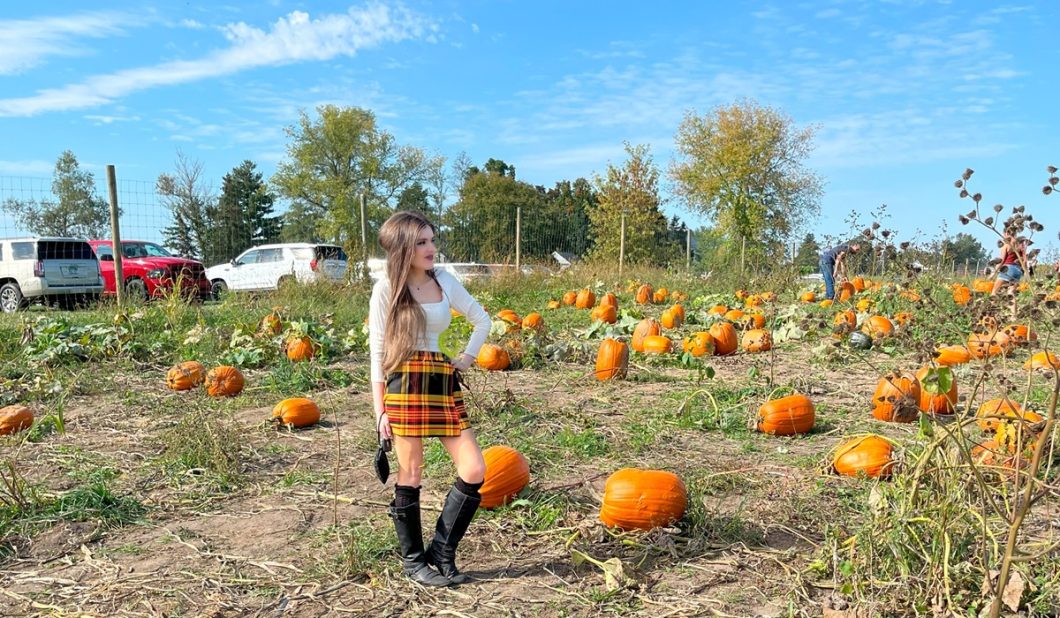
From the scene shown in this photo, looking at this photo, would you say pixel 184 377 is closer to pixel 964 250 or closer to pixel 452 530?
pixel 452 530

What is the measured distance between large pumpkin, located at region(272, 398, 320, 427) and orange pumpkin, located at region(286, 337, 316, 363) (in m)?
2.09

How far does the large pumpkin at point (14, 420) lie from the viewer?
5016 mm

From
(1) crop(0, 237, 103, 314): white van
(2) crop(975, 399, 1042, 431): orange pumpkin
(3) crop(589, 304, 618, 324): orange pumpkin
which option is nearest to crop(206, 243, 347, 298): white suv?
(1) crop(0, 237, 103, 314): white van

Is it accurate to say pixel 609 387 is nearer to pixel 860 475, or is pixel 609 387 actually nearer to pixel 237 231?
pixel 860 475

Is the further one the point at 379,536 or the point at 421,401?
the point at 379,536

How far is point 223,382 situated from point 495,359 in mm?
2260

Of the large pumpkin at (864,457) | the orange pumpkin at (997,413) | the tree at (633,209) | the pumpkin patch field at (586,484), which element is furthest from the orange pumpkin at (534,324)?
the tree at (633,209)

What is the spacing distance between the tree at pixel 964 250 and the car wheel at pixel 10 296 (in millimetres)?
15784

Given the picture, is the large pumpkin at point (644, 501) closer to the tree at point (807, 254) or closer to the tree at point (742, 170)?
the tree at point (807, 254)

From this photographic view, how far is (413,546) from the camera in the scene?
2.95 metres

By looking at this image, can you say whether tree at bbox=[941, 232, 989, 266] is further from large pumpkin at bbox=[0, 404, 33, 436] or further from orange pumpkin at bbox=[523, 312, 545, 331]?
large pumpkin at bbox=[0, 404, 33, 436]

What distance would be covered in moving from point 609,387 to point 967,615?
3.87 metres

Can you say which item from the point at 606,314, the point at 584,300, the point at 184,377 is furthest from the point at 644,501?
the point at 584,300

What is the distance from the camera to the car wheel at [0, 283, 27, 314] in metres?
14.9
